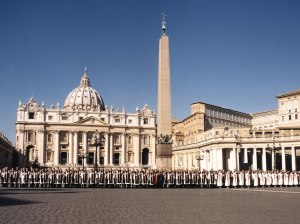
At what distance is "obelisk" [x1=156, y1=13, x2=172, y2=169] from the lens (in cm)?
2512

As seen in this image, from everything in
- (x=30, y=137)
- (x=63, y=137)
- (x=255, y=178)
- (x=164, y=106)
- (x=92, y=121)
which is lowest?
(x=255, y=178)

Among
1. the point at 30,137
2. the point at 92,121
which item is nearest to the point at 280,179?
the point at 92,121

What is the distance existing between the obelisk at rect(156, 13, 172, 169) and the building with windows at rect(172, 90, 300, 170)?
18.5m

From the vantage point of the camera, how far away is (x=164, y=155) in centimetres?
2617

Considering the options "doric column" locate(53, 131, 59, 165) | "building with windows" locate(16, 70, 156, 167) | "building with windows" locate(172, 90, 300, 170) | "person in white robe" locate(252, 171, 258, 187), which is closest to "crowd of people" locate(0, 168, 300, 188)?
"person in white robe" locate(252, 171, 258, 187)

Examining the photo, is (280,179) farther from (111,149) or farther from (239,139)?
(111,149)

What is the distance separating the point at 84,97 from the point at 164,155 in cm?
9817

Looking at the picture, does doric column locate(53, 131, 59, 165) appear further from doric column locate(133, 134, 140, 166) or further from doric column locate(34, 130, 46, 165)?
doric column locate(133, 134, 140, 166)

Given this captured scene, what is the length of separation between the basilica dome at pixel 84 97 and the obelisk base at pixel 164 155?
3657 inches

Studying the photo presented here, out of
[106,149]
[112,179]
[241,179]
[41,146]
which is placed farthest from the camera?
[106,149]

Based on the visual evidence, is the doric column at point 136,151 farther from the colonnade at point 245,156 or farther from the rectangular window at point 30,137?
A: the colonnade at point 245,156

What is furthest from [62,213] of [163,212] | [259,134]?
→ [259,134]

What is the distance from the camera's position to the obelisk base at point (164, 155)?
83.8 feet

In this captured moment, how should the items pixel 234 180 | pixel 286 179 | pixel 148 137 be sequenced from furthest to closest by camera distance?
pixel 148 137 → pixel 286 179 → pixel 234 180
